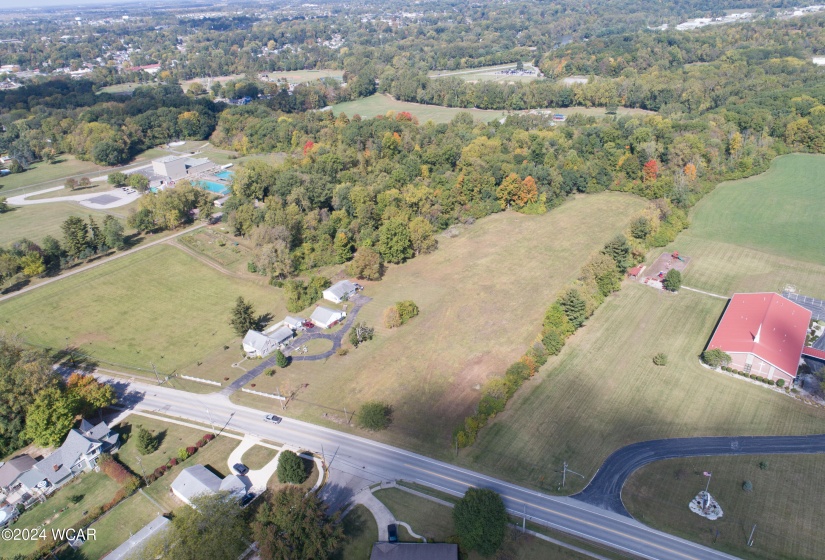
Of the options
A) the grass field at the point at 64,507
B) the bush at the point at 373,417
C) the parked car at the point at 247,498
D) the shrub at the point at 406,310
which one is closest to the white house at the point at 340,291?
the shrub at the point at 406,310

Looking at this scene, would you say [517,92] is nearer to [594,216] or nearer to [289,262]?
[594,216]

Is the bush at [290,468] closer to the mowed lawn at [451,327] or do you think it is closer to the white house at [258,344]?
the mowed lawn at [451,327]

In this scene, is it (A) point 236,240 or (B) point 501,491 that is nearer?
(B) point 501,491

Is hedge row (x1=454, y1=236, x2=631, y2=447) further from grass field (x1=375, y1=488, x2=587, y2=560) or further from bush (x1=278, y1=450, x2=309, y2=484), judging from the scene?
bush (x1=278, y1=450, x2=309, y2=484)

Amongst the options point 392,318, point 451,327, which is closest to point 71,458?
point 392,318

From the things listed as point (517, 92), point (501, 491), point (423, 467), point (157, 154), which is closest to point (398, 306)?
point (423, 467)

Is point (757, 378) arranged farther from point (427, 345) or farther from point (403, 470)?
point (403, 470)

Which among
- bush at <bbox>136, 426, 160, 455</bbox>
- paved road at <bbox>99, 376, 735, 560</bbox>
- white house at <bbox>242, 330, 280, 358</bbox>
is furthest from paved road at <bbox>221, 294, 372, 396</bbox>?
bush at <bbox>136, 426, 160, 455</bbox>
